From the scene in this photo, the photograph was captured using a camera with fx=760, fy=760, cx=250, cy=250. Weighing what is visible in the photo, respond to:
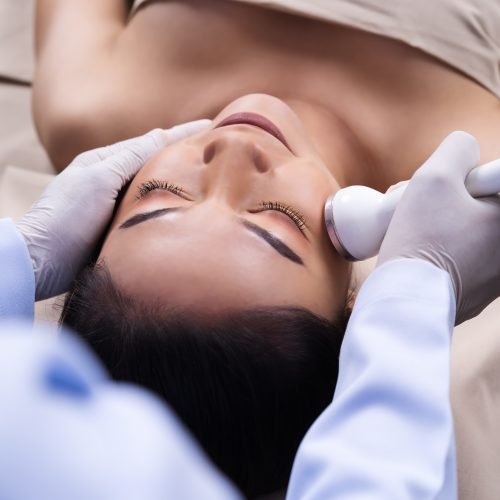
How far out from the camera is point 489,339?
105 centimetres

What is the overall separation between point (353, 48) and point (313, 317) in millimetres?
588

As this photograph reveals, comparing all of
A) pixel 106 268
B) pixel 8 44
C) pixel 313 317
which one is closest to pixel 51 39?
pixel 8 44

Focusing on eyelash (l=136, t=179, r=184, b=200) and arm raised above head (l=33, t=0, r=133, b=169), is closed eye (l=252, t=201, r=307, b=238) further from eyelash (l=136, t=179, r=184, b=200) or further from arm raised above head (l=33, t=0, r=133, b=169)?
arm raised above head (l=33, t=0, r=133, b=169)

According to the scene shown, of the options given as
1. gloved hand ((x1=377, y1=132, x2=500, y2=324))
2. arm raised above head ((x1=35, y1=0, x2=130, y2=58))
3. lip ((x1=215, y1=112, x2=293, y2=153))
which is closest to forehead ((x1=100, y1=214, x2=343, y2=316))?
gloved hand ((x1=377, y1=132, x2=500, y2=324))

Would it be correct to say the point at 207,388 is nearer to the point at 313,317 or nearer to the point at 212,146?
the point at 313,317

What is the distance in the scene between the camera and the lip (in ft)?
3.44

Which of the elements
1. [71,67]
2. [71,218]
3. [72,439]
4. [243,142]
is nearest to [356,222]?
[243,142]

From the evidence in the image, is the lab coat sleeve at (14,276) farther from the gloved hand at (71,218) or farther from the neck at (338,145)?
the neck at (338,145)

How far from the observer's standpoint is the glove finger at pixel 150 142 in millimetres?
1176

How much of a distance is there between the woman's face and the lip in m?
0.01

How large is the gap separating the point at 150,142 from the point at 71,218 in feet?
0.63

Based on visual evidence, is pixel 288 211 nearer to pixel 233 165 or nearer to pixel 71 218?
pixel 233 165

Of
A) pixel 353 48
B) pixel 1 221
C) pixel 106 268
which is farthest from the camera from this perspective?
pixel 353 48

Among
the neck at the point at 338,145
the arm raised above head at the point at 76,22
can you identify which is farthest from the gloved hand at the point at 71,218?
the arm raised above head at the point at 76,22
